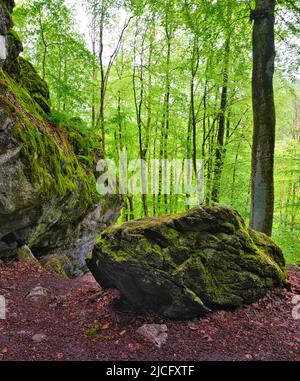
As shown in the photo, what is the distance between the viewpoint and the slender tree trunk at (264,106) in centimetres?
Answer: 538

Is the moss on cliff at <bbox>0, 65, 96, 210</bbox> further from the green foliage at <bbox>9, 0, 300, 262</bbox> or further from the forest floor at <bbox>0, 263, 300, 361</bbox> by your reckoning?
the forest floor at <bbox>0, 263, 300, 361</bbox>

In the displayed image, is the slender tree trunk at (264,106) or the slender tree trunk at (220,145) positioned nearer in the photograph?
the slender tree trunk at (264,106)

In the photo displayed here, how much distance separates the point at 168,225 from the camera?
404 centimetres

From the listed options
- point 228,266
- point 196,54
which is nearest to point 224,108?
point 196,54

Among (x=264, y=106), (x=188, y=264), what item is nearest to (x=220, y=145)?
(x=264, y=106)

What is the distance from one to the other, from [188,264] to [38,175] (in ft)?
14.4

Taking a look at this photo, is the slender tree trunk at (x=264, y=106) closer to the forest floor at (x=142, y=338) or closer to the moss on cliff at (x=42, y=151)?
the forest floor at (x=142, y=338)

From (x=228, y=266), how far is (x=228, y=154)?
10.2 m

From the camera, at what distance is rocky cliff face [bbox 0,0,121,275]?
229 inches

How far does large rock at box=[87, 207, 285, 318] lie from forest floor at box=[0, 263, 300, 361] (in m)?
0.19

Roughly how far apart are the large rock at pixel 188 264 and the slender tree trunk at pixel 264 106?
4.97 feet

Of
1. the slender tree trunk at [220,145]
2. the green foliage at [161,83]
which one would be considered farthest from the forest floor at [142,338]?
the slender tree trunk at [220,145]

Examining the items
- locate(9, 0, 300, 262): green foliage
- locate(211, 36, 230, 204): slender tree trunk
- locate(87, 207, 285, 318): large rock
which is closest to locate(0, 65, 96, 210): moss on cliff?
locate(9, 0, 300, 262): green foliage
